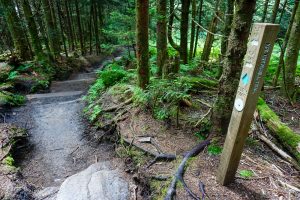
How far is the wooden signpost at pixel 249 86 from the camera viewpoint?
2.55 metres

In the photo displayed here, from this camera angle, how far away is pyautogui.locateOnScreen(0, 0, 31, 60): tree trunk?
11264 millimetres

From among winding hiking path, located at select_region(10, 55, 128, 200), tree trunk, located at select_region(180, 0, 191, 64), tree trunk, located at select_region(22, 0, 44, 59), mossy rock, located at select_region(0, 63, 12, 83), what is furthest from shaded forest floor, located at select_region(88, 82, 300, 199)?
tree trunk, located at select_region(22, 0, 44, 59)

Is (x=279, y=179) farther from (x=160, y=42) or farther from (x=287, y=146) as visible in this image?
(x=160, y=42)

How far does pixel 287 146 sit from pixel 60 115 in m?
6.94

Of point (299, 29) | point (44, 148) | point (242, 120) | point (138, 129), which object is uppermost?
point (299, 29)

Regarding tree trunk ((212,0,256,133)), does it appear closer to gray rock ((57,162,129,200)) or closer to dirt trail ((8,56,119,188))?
gray rock ((57,162,129,200))

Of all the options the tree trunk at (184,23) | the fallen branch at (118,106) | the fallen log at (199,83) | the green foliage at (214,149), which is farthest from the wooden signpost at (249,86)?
the tree trunk at (184,23)

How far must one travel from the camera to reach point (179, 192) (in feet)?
11.1

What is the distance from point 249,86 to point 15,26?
42.0 ft

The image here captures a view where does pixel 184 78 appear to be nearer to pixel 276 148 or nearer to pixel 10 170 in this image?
pixel 276 148

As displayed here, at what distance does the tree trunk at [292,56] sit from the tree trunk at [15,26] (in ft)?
41.3

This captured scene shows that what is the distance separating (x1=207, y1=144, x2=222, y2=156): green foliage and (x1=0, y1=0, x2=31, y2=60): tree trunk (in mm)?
12081

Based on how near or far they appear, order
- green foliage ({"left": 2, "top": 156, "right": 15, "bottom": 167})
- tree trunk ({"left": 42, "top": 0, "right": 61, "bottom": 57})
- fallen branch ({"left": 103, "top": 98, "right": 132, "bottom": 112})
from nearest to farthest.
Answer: green foliage ({"left": 2, "top": 156, "right": 15, "bottom": 167})
fallen branch ({"left": 103, "top": 98, "right": 132, "bottom": 112})
tree trunk ({"left": 42, "top": 0, "right": 61, "bottom": 57})

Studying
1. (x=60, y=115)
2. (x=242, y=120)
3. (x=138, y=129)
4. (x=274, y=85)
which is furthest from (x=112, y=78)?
(x=242, y=120)
